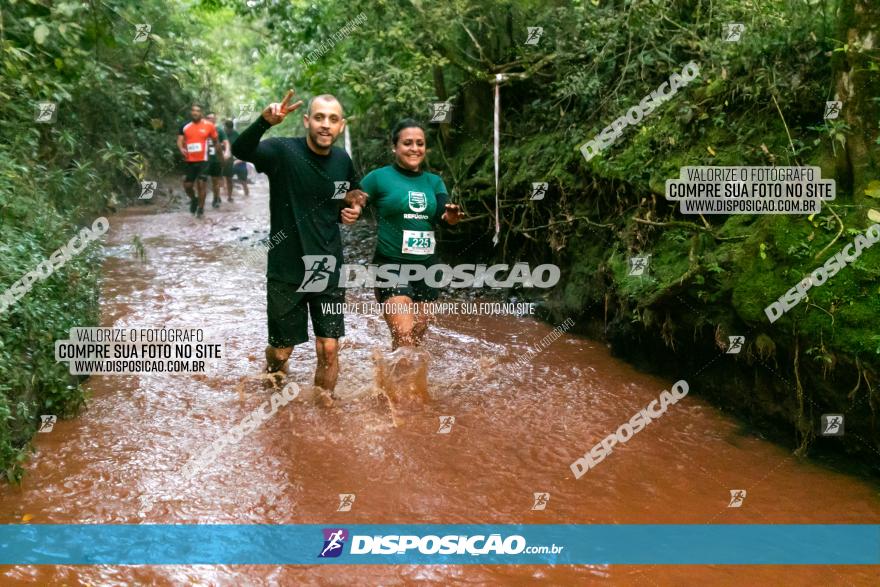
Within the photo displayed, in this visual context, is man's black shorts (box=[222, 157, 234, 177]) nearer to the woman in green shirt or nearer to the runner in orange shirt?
the runner in orange shirt

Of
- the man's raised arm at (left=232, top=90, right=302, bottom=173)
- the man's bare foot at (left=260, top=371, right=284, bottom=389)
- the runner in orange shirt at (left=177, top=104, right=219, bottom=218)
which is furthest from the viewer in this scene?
the runner in orange shirt at (left=177, top=104, right=219, bottom=218)

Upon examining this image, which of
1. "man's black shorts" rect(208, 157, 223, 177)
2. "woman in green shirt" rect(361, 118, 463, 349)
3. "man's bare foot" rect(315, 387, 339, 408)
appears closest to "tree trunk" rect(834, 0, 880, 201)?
"woman in green shirt" rect(361, 118, 463, 349)

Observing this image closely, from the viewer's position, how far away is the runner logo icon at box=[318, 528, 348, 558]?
12.2 ft

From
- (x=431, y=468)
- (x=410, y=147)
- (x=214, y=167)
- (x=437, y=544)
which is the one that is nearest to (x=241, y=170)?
(x=214, y=167)

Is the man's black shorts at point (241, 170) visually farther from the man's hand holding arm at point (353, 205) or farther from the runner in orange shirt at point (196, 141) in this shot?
the man's hand holding arm at point (353, 205)

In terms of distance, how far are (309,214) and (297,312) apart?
0.71 meters

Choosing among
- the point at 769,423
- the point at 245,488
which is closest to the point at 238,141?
the point at 245,488

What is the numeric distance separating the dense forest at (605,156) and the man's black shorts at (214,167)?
135 inches

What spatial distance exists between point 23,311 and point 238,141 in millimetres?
1698

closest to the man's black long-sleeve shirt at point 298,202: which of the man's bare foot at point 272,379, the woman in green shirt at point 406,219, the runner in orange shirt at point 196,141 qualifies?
the woman in green shirt at point 406,219

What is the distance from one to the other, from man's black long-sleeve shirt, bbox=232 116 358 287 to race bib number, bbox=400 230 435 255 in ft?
1.89

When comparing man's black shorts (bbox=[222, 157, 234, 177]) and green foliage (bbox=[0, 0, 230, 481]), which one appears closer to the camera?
green foliage (bbox=[0, 0, 230, 481])

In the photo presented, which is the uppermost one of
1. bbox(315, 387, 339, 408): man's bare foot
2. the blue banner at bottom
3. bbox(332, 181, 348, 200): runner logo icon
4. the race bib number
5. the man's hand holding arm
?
bbox(332, 181, 348, 200): runner logo icon

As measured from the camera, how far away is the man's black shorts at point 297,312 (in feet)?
17.1
